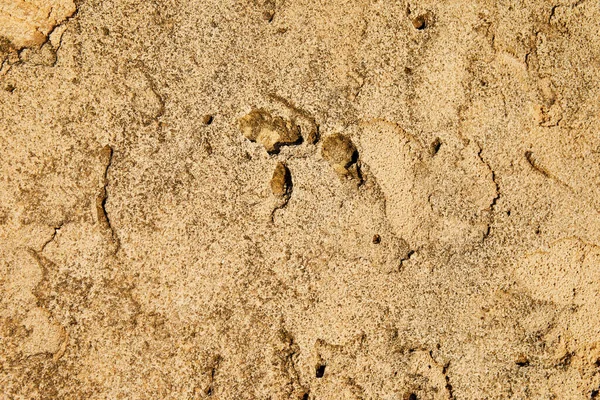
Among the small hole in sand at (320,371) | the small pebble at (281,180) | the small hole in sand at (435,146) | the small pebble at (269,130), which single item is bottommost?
the small hole in sand at (320,371)

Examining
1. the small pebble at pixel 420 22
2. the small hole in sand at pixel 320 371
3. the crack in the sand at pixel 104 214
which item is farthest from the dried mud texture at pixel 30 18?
the small hole in sand at pixel 320 371

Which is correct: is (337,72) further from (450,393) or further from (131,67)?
(450,393)

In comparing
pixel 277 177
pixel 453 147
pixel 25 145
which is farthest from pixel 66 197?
pixel 453 147

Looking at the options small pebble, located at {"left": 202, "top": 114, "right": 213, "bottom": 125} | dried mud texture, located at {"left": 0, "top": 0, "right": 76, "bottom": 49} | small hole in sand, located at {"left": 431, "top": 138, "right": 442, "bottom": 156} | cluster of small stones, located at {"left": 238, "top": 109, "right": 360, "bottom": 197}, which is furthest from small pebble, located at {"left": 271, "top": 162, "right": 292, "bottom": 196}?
dried mud texture, located at {"left": 0, "top": 0, "right": 76, "bottom": 49}

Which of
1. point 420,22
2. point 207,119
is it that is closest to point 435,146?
point 420,22

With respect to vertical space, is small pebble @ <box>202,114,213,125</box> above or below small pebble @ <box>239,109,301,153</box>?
below

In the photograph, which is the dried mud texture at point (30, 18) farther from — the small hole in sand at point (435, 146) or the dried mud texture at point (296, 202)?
the small hole in sand at point (435, 146)

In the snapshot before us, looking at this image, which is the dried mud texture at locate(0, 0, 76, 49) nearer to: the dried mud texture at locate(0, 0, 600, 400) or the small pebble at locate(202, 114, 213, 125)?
the dried mud texture at locate(0, 0, 600, 400)
